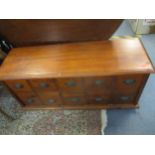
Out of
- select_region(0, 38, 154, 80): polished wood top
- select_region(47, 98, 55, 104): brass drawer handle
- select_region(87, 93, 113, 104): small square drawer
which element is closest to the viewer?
select_region(0, 38, 154, 80): polished wood top

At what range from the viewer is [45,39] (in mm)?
1431

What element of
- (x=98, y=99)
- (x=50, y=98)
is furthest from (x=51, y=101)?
(x=98, y=99)

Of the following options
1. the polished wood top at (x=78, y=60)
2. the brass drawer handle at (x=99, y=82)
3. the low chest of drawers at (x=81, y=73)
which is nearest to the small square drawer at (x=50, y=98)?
the low chest of drawers at (x=81, y=73)

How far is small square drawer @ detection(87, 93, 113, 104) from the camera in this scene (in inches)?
53.0

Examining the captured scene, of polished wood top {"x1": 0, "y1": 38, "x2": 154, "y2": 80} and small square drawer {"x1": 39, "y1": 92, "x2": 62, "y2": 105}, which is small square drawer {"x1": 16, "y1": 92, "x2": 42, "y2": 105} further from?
polished wood top {"x1": 0, "y1": 38, "x2": 154, "y2": 80}

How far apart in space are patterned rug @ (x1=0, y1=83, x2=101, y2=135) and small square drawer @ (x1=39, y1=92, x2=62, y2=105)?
0.40 feet

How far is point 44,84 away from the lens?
4.09ft

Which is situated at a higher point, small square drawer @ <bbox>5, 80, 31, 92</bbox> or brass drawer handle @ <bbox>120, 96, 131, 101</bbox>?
small square drawer @ <bbox>5, 80, 31, 92</bbox>

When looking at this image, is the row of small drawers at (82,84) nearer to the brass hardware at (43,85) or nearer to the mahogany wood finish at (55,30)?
the brass hardware at (43,85)

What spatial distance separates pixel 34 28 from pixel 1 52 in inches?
19.2

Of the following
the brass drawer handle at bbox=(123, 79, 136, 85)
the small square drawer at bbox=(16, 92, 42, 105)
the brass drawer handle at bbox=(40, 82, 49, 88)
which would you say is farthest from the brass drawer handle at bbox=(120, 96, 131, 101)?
the small square drawer at bbox=(16, 92, 42, 105)
